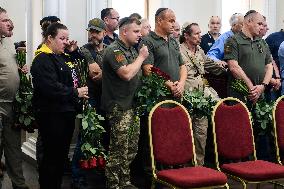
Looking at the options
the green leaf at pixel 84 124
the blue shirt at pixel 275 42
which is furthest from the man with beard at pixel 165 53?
the blue shirt at pixel 275 42

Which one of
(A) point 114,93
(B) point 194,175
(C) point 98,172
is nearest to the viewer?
(B) point 194,175

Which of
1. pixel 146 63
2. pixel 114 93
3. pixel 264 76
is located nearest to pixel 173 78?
pixel 146 63

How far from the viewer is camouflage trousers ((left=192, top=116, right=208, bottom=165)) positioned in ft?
16.3

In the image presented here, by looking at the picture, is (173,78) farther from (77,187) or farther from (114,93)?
(77,187)

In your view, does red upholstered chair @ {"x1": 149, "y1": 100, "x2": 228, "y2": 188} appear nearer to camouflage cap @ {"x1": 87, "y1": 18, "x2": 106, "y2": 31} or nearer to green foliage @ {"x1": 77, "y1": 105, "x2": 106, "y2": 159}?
green foliage @ {"x1": 77, "y1": 105, "x2": 106, "y2": 159}

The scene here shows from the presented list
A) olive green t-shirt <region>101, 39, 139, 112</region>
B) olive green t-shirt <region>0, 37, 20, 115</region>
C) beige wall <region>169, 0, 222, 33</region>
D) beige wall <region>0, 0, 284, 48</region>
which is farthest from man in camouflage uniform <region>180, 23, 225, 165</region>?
beige wall <region>169, 0, 222, 33</region>

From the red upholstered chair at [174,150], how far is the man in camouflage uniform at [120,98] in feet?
1.92

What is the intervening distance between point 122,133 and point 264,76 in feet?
5.38

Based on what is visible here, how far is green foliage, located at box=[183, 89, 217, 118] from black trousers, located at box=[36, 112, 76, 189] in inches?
46.9

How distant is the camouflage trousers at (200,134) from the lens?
4.98 metres

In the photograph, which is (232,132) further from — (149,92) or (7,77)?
(7,77)

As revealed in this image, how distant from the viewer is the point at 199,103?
4762 millimetres

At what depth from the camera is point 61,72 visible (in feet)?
13.3

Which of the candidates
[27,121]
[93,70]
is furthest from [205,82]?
[27,121]
